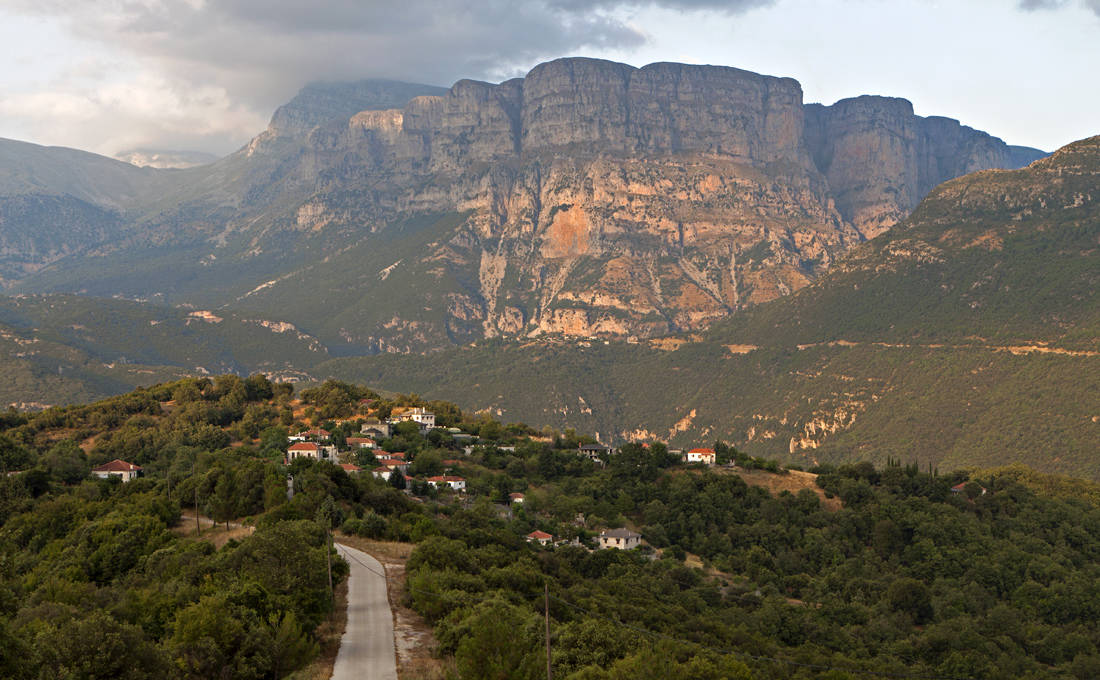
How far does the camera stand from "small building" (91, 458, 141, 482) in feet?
267

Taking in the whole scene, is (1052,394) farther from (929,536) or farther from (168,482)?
(168,482)

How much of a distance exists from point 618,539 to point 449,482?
16543 millimetres

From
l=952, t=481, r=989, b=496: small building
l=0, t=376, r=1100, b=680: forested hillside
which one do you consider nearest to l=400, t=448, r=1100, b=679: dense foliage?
l=0, t=376, r=1100, b=680: forested hillside

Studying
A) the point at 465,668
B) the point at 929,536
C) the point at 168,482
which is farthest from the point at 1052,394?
the point at 465,668

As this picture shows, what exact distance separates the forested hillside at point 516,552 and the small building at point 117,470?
72.8 inches

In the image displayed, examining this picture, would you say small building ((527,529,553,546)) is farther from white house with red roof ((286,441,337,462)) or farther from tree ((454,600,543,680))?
tree ((454,600,543,680))

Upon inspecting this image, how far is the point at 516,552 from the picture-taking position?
62.6 metres

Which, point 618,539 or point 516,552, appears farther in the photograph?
point 618,539

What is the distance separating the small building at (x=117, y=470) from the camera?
81.4m

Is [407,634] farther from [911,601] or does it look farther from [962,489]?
[962,489]

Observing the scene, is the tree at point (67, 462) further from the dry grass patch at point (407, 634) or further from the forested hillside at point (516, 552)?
the dry grass patch at point (407, 634)

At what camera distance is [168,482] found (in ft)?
228

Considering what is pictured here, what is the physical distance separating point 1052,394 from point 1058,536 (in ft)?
233

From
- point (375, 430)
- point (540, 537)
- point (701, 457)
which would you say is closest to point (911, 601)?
point (540, 537)
